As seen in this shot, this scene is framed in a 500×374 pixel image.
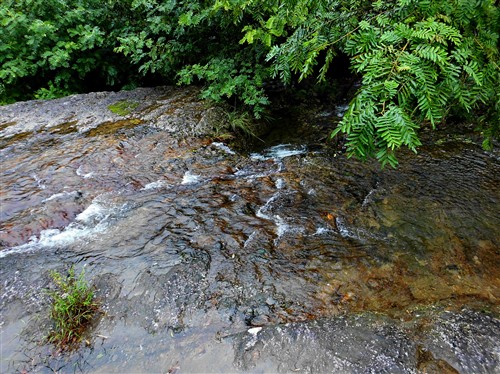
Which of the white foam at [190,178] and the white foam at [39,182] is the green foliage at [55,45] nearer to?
the white foam at [39,182]

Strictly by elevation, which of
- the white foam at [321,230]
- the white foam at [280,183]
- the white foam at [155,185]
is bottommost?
the white foam at [155,185]

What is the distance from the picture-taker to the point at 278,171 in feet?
17.3

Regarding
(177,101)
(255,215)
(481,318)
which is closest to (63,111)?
(177,101)

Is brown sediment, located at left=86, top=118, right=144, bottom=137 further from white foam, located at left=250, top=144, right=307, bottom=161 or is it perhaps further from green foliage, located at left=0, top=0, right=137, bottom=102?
green foliage, located at left=0, top=0, right=137, bottom=102

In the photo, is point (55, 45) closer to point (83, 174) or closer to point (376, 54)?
point (83, 174)

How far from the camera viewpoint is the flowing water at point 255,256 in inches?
108

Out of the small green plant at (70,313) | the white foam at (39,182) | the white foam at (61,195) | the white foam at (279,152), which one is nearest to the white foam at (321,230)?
the white foam at (279,152)

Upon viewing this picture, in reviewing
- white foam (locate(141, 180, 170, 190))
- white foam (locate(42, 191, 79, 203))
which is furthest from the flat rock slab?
white foam (locate(42, 191, 79, 203))

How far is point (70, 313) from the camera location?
9.66 ft

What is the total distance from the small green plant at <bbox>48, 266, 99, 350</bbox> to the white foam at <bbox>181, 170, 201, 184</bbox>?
2.10 m

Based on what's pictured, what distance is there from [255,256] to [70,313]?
66.0 inches

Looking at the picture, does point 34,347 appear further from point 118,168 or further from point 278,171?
point 278,171

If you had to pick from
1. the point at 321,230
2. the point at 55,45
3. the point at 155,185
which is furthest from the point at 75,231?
the point at 55,45

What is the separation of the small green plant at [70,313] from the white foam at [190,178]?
2.10 metres
